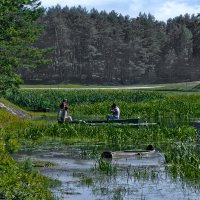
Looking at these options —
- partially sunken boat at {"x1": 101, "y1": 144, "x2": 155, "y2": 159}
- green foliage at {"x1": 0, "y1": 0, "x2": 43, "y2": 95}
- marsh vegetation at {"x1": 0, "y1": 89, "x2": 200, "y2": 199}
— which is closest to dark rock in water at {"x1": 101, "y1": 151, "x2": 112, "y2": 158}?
partially sunken boat at {"x1": 101, "y1": 144, "x2": 155, "y2": 159}

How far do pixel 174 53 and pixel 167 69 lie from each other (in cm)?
878

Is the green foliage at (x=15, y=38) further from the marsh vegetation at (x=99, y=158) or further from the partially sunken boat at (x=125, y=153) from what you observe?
the partially sunken boat at (x=125, y=153)

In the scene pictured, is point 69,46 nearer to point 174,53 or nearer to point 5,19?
point 174,53

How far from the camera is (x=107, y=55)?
162 m

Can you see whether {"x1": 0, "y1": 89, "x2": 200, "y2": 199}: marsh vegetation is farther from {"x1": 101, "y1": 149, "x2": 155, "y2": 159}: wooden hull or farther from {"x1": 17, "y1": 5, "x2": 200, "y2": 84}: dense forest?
{"x1": 17, "y1": 5, "x2": 200, "y2": 84}: dense forest

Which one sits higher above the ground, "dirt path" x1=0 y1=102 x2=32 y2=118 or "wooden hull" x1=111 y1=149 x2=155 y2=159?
"wooden hull" x1=111 y1=149 x2=155 y2=159

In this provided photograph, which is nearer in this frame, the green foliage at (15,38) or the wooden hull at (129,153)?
the wooden hull at (129,153)

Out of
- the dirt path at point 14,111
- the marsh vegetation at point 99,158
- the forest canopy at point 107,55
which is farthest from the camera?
the forest canopy at point 107,55

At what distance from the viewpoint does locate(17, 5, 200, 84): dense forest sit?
156 meters

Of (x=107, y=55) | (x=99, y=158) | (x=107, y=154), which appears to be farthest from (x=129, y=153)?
(x=107, y=55)

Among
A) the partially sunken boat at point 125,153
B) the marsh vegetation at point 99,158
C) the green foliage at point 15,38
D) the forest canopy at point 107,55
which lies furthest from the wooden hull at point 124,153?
the forest canopy at point 107,55

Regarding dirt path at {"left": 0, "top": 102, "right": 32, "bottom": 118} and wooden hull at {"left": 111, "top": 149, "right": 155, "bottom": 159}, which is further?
dirt path at {"left": 0, "top": 102, "right": 32, "bottom": 118}

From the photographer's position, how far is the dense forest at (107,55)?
512ft

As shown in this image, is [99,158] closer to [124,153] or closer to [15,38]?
[124,153]
